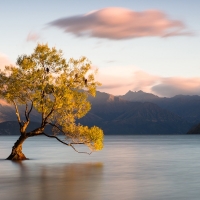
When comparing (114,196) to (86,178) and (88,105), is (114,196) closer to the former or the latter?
(86,178)

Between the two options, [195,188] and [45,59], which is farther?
[45,59]

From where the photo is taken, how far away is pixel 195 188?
44.9 meters

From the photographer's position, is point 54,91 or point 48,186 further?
point 54,91

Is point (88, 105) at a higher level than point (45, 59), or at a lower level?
lower

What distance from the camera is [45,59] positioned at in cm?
8038

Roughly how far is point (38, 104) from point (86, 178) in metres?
27.4

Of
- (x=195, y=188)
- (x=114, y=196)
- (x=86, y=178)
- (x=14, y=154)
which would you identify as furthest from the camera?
(x=14, y=154)

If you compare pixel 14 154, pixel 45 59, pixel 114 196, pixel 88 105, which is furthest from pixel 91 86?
pixel 114 196

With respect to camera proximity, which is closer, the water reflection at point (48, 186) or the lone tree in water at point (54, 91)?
the water reflection at point (48, 186)

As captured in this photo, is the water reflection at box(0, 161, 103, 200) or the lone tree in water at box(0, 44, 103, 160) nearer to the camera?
the water reflection at box(0, 161, 103, 200)

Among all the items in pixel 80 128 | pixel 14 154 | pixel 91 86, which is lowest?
pixel 14 154

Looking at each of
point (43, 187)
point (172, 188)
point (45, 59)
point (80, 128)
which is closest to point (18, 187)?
point (43, 187)

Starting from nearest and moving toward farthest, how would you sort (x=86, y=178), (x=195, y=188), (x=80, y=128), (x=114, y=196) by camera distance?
(x=114, y=196), (x=195, y=188), (x=86, y=178), (x=80, y=128)

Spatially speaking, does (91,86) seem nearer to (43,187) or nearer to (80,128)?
(80,128)
